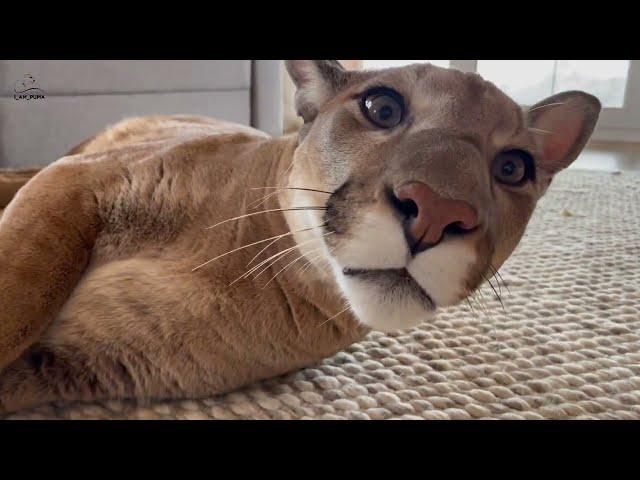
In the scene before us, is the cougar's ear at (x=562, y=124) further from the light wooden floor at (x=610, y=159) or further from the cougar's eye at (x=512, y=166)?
the light wooden floor at (x=610, y=159)

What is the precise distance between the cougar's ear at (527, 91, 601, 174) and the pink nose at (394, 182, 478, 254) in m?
0.46

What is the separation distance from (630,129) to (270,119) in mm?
1732

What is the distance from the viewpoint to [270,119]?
3.36 meters

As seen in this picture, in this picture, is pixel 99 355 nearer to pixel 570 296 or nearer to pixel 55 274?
pixel 55 274

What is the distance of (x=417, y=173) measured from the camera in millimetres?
849

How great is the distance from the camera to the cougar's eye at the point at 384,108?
1.05 m

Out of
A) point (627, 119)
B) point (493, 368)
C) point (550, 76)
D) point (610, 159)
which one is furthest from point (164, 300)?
point (610, 159)

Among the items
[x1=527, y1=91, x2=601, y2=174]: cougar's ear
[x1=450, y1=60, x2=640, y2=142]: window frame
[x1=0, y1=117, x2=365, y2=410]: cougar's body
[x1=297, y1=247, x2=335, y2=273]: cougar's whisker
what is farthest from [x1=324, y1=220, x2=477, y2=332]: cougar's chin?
[x1=450, y1=60, x2=640, y2=142]: window frame

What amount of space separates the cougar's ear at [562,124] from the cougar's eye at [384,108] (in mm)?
289

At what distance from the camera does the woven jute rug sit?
1150 millimetres

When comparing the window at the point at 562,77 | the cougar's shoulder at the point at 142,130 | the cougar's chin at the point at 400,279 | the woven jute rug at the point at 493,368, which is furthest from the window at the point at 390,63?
the cougar's shoulder at the point at 142,130

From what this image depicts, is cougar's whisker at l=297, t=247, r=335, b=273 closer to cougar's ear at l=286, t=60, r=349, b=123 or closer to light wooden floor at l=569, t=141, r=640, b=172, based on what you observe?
cougar's ear at l=286, t=60, r=349, b=123

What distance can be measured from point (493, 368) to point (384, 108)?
0.63 meters

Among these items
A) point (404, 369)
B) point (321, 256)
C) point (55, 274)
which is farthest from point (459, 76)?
point (55, 274)
